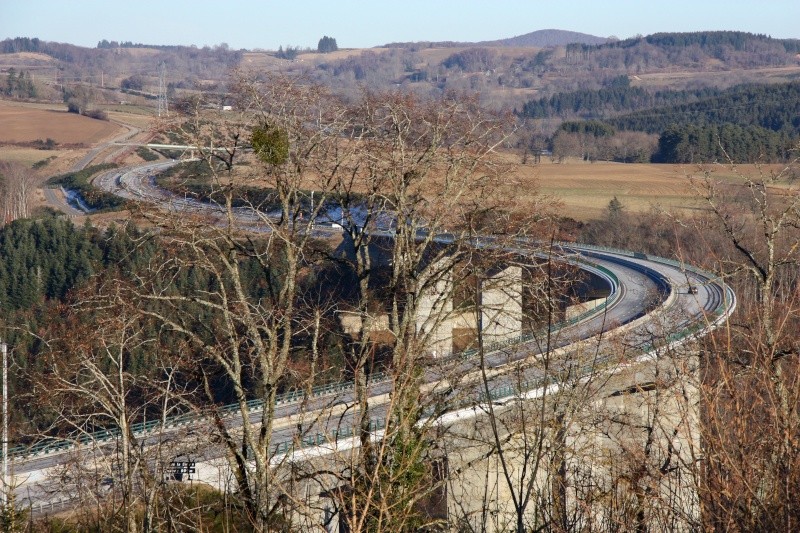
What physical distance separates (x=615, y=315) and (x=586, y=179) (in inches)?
1246

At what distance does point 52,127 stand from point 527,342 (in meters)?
55.1

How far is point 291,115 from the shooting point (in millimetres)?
11039

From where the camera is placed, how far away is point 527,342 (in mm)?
14172

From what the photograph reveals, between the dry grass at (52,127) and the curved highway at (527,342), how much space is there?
1339cm

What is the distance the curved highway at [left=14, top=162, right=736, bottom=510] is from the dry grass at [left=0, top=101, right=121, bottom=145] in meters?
13.4

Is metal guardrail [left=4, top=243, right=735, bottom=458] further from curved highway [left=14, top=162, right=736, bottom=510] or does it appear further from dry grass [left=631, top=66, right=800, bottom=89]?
dry grass [left=631, top=66, right=800, bottom=89]

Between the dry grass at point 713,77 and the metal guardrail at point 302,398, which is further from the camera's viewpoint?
the dry grass at point 713,77

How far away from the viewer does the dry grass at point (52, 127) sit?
59625mm

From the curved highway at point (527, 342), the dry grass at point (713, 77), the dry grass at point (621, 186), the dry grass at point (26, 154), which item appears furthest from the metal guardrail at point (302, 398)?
the dry grass at point (713, 77)

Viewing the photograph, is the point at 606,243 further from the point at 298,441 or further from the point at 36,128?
the point at 298,441

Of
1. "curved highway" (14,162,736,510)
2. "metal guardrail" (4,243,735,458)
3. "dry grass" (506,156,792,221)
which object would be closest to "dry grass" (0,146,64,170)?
"curved highway" (14,162,736,510)

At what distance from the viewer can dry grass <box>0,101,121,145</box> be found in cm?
5962

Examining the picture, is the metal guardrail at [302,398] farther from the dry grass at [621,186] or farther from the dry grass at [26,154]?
the dry grass at [26,154]

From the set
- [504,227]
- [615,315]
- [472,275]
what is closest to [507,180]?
[504,227]
